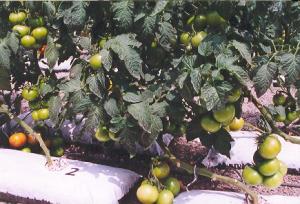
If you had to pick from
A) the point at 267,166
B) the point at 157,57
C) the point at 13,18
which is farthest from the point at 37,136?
the point at 267,166

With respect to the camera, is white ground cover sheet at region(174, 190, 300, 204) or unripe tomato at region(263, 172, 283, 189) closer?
unripe tomato at region(263, 172, 283, 189)

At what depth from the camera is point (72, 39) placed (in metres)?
2.61

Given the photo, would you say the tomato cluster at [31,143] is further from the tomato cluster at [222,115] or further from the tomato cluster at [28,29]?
the tomato cluster at [222,115]

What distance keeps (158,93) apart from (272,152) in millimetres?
616

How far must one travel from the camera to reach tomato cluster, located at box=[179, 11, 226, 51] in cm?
214

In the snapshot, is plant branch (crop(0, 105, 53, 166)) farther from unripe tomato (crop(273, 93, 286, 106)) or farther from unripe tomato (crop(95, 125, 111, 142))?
unripe tomato (crop(273, 93, 286, 106))

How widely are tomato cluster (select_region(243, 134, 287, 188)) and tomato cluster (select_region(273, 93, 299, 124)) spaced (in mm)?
424

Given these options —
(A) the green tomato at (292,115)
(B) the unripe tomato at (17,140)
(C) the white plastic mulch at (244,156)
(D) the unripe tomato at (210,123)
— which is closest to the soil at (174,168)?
(C) the white plastic mulch at (244,156)

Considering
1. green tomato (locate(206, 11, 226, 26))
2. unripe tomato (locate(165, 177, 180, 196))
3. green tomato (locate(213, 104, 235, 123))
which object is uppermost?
green tomato (locate(206, 11, 226, 26))

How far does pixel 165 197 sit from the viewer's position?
7.79 feet

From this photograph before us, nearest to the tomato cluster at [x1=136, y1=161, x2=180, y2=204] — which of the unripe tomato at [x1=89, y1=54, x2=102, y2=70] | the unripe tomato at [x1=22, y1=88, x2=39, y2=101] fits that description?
the unripe tomato at [x1=89, y1=54, x2=102, y2=70]

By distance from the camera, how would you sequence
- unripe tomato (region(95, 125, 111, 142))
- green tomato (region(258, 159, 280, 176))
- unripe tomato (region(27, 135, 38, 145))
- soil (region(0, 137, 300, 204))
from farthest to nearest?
unripe tomato (region(27, 135, 38, 145)) → soil (region(0, 137, 300, 204)) → unripe tomato (region(95, 125, 111, 142)) → green tomato (region(258, 159, 280, 176))

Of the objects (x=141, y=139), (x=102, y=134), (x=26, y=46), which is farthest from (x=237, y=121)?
(x=26, y=46)

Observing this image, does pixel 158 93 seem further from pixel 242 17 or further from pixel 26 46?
pixel 26 46
